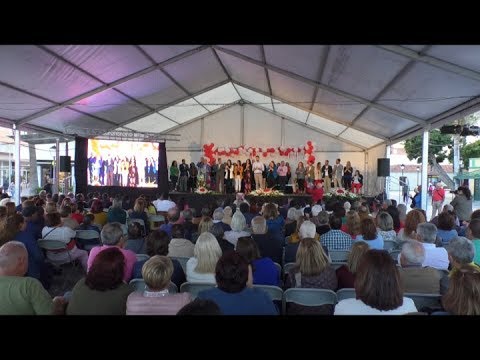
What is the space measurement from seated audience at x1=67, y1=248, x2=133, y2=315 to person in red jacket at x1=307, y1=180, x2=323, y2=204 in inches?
472

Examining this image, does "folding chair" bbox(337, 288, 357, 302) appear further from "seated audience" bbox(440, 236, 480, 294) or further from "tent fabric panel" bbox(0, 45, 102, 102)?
"tent fabric panel" bbox(0, 45, 102, 102)

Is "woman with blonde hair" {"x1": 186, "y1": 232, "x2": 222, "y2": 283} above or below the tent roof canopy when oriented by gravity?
below

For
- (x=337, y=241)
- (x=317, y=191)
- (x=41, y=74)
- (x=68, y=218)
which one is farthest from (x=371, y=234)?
(x=317, y=191)

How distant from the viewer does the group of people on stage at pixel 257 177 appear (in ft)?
52.3

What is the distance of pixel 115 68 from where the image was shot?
32.6ft

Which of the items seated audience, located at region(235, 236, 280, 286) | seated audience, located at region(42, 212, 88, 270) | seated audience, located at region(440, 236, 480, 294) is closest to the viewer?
seated audience, located at region(440, 236, 480, 294)

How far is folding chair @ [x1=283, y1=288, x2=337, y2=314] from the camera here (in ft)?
9.14

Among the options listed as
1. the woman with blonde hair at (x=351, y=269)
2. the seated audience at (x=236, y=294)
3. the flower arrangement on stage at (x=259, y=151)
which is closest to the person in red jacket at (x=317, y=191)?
the flower arrangement on stage at (x=259, y=151)

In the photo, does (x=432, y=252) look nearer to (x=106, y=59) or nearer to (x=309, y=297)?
(x=309, y=297)

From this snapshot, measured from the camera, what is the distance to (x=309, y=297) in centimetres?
282

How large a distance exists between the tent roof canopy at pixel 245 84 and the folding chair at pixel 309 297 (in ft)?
15.6

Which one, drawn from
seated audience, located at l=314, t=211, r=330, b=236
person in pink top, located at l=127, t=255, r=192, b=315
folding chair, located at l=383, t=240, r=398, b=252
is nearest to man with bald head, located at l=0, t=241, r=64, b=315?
person in pink top, located at l=127, t=255, r=192, b=315

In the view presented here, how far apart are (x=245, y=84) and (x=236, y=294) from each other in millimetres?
12794

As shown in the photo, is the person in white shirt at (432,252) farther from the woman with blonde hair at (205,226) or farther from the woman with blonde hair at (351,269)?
the woman with blonde hair at (205,226)
